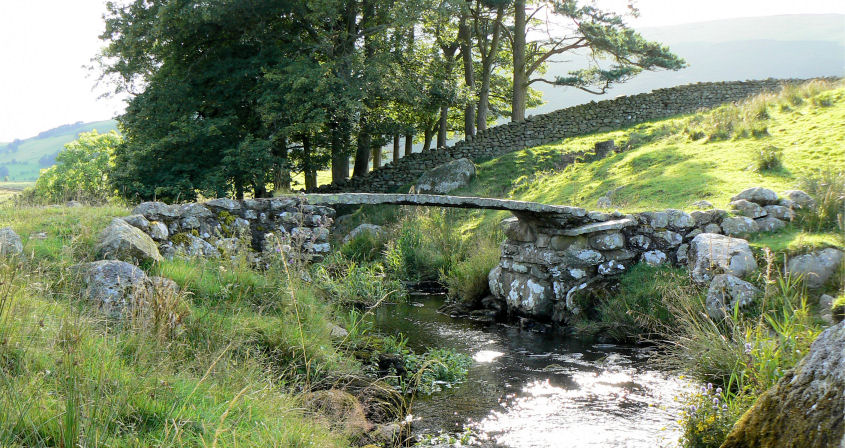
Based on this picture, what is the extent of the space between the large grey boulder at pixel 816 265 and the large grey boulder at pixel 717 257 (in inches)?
18.7

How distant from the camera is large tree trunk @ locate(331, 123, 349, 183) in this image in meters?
18.4

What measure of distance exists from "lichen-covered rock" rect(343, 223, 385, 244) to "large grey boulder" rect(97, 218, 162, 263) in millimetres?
8801

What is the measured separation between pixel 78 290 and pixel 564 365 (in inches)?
216

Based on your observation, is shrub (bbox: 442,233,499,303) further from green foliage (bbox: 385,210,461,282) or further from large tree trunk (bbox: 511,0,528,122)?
large tree trunk (bbox: 511,0,528,122)

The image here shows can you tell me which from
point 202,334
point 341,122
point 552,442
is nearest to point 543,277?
point 552,442

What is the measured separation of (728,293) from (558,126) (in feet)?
49.5

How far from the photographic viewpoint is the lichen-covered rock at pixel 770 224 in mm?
8484

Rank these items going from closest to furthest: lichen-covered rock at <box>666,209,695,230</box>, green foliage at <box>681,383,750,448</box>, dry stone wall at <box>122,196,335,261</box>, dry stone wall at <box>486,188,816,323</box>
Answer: green foliage at <box>681,383,750,448</box>
dry stone wall at <box>122,196,335,261</box>
dry stone wall at <box>486,188,816,323</box>
lichen-covered rock at <box>666,209,695,230</box>

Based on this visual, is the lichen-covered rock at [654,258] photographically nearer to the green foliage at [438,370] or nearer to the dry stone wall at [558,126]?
the green foliage at [438,370]

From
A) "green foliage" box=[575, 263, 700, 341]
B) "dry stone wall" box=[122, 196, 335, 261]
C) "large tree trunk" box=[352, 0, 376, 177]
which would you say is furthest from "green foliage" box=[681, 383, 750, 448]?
"large tree trunk" box=[352, 0, 376, 177]

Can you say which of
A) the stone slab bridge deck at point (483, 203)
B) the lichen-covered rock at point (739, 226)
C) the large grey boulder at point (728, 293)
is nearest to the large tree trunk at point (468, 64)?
the stone slab bridge deck at point (483, 203)

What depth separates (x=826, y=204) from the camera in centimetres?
834

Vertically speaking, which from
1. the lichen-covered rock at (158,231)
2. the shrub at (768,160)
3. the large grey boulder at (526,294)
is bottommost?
the large grey boulder at (526,294)

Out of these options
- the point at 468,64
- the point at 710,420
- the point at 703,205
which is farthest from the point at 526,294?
the point at 468,64
